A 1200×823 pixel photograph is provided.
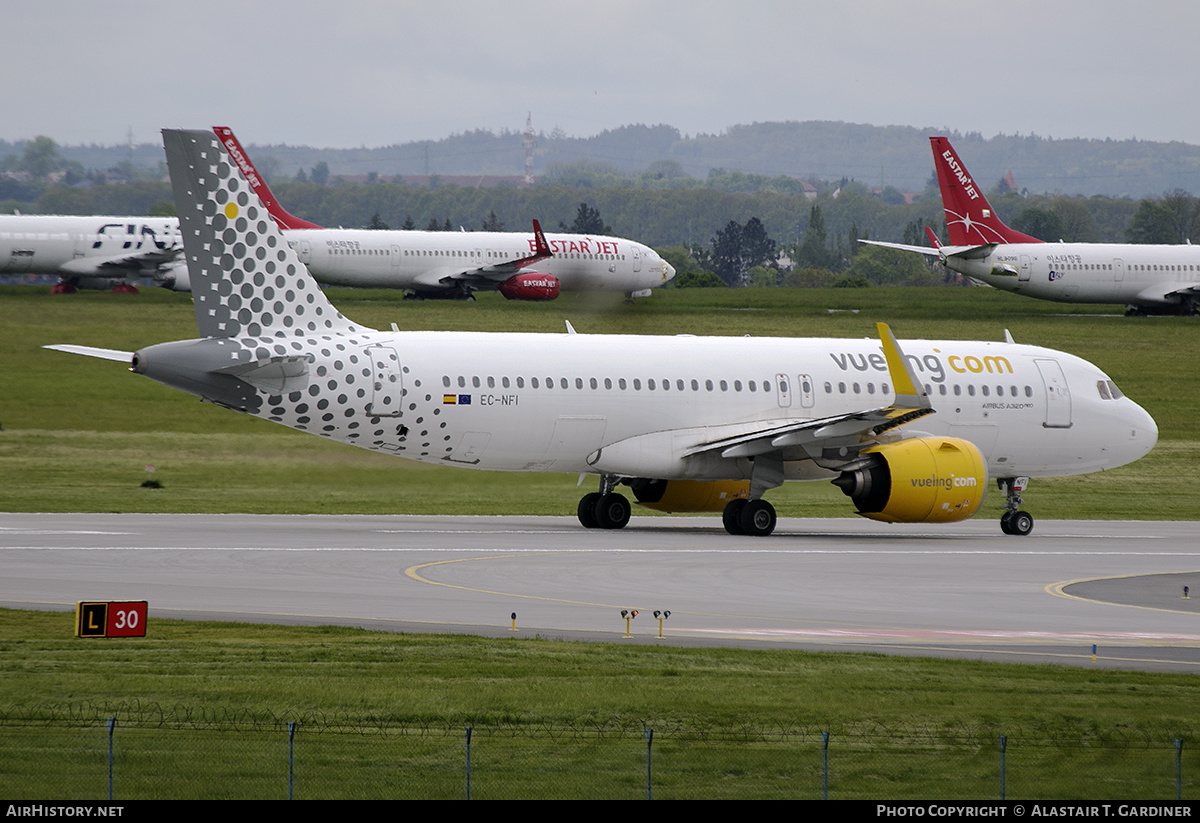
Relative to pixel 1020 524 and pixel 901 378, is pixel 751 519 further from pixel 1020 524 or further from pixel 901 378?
pixel 1020 524

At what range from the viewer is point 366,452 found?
36594 mm

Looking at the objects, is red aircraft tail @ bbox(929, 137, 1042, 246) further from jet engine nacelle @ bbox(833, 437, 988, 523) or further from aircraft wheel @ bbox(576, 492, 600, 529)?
aircraft wheel @ bbox(576, 492, 600, 529)

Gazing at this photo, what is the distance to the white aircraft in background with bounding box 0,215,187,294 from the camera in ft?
265

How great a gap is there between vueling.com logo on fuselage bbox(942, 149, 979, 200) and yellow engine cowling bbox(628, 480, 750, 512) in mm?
50948

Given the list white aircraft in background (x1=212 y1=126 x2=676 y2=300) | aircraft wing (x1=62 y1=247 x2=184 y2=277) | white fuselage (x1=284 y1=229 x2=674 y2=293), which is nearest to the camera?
aircraft wing (x1=62 y1=247 x2=184 y2=277)

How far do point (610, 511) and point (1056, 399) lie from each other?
11.9 m

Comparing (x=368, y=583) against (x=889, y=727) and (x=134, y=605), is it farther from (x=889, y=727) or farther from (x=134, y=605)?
(x=889, y=727)

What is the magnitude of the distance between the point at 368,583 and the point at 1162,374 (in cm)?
5716

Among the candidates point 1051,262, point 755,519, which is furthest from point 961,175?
point 755,519

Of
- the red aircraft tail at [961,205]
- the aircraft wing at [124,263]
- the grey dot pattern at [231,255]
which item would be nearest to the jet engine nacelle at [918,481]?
the grey dot pattern at [231,255]

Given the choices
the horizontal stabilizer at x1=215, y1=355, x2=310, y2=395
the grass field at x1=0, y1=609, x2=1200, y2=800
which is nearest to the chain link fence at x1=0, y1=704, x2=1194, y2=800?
the grass field at x1=0, y1=609, x2=1200, y2=800
